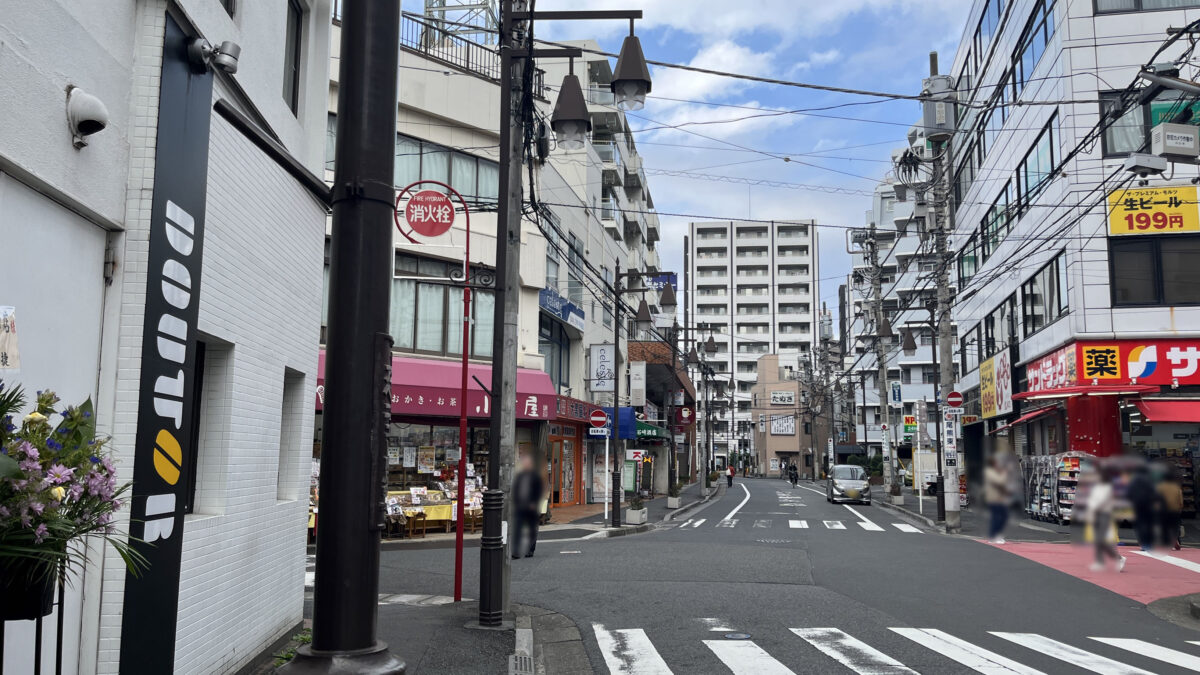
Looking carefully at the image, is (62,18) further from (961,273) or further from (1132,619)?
(1132,619)

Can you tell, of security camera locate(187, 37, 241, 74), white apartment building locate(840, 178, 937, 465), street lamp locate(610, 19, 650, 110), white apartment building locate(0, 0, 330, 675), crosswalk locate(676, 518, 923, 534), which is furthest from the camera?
crosswalk locate(676, 518, 923, 534)

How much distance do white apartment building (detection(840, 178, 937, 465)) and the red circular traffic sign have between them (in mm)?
4905

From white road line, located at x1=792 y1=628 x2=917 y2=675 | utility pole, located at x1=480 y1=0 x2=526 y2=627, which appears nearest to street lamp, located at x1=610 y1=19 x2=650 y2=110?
utility pole, located at x1=480 y1=0 x2=526 y2=627

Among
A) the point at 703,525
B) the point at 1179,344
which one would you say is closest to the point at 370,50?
the point at 1179,344

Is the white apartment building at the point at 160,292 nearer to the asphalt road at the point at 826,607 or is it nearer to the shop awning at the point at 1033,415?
the shop awning at the point at 1033,415

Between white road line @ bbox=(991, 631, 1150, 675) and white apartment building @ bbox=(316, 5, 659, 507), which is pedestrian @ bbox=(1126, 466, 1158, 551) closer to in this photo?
white road line @ bbox=(991, 631, 1150, 675)

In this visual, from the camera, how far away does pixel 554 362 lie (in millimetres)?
39094

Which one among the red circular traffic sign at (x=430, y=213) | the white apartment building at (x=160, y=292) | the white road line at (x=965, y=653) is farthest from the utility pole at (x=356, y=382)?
the white road line at (x=965, y=653)

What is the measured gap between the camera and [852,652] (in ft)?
38.0

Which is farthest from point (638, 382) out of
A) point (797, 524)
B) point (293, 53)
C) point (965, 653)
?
point (293, 53)

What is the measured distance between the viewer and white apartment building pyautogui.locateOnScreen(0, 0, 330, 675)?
6055mm

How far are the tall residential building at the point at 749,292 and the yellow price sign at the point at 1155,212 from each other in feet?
419

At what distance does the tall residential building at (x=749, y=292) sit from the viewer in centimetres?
13025

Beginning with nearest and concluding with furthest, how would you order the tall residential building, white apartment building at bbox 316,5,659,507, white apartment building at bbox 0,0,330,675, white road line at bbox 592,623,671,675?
white apartment building at bbox 0,0,330,675
white road line at bbox 592,623,671,675
white apartment building at bbox 316,5,659,507
the tall residential building
